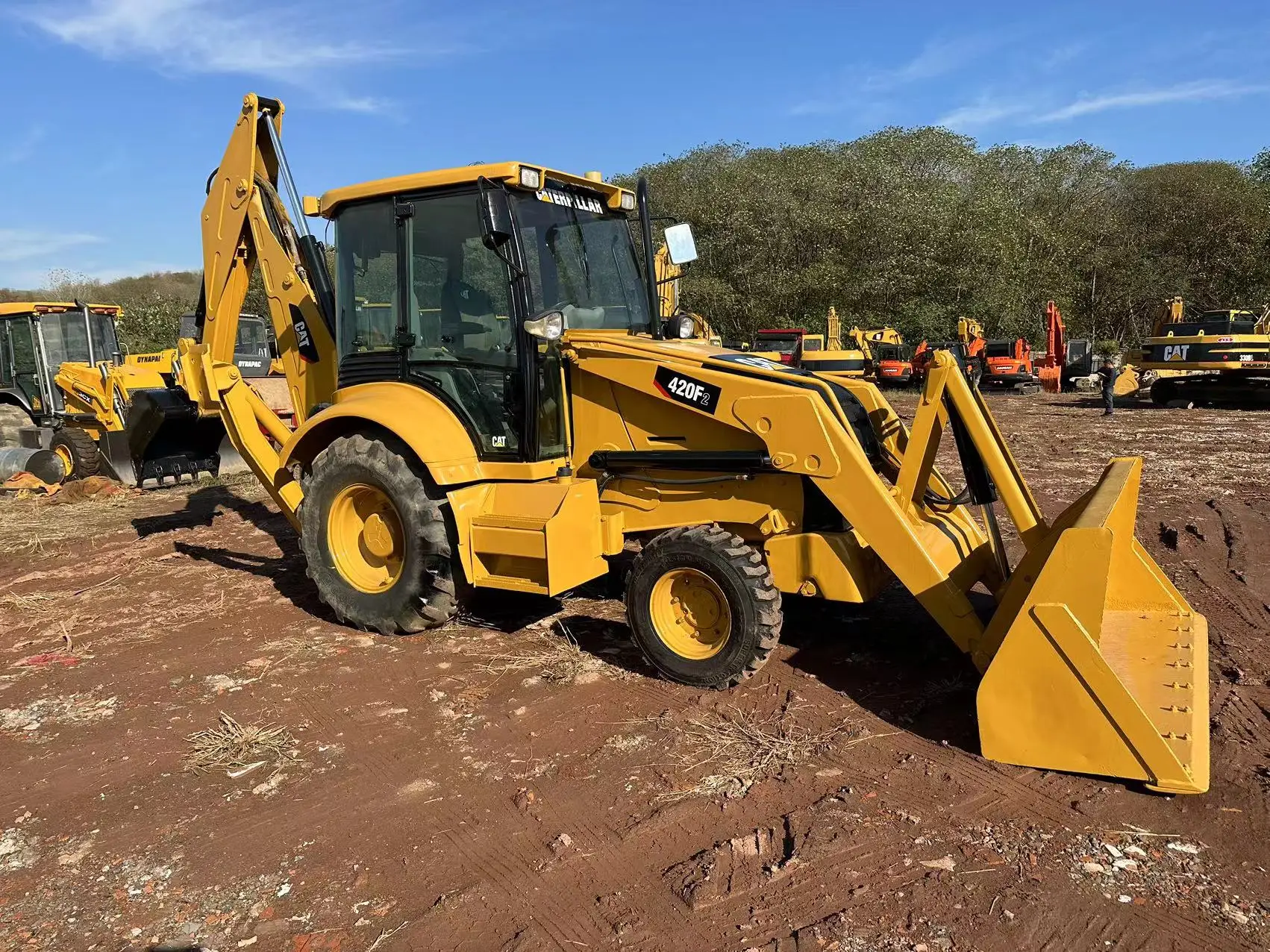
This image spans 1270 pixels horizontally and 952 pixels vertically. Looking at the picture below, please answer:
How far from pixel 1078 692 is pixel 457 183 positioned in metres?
3.90

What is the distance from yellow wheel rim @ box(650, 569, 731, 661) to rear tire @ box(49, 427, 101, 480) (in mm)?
10129

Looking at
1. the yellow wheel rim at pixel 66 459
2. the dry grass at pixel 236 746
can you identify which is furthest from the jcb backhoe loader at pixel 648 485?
the yellow wheel rim at pixel 66 459

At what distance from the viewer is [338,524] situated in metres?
5.61

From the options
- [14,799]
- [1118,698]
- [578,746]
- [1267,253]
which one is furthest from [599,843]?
[1267,253]

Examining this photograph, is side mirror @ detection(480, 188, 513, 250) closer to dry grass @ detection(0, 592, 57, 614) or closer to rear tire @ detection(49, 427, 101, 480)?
dry grass @ detection(0, 592, 57, 614)

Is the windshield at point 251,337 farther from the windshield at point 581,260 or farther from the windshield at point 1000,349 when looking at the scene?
the windshield at point 1000,349

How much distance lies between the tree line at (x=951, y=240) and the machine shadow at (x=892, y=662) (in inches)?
1046

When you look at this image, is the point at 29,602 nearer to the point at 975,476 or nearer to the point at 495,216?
the point at 495,216

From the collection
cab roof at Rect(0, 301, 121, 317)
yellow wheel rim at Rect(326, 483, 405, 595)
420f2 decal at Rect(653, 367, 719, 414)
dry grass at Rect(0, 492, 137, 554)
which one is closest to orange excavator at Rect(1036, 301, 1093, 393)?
cab roof at Rect(0, 301, 121, 317)

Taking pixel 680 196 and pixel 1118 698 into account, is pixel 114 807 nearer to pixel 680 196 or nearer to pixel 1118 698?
pixel 1118 698

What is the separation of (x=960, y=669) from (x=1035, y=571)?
3.02 feet

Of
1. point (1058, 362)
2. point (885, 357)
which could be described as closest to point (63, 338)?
point (885, 357)

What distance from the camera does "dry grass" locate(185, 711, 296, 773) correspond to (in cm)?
395

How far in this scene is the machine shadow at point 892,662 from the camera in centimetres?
409
